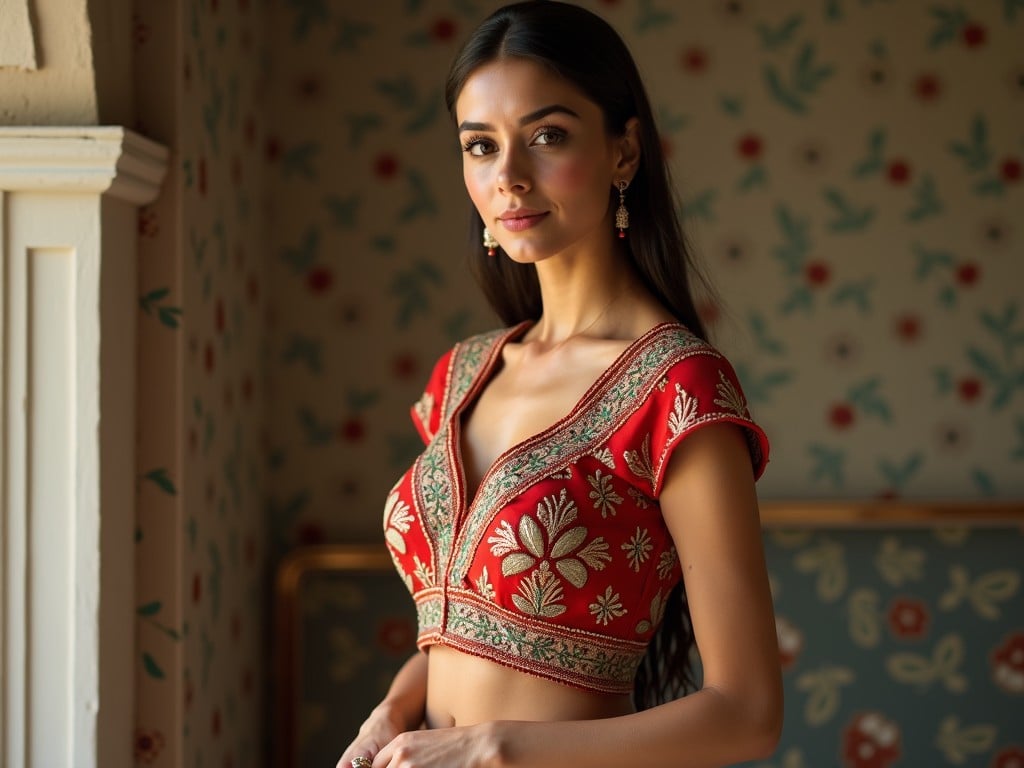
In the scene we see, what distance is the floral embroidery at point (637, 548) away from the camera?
1.42m

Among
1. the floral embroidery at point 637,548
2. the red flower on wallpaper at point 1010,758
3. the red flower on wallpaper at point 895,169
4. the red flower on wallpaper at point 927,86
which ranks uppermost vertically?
Answer: the red flower on wallpaper at point 927,86

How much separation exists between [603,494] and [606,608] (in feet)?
0.43

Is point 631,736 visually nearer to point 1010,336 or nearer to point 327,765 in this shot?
point 327,765

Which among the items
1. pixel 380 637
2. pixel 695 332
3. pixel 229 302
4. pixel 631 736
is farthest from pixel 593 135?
pixel 380 637

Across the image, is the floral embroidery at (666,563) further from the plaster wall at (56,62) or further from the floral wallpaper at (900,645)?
the floral wallpaper at (900,645)

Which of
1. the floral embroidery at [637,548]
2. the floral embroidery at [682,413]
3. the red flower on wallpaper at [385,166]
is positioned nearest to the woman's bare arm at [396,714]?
the floral embroidery at [637,548]

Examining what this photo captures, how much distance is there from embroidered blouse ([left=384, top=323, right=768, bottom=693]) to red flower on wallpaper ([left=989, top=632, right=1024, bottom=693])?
166 centimetres

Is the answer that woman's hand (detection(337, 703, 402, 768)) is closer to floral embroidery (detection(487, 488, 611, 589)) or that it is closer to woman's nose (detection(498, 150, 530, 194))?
floral embroidery (detection(487, 488, 611, 589))

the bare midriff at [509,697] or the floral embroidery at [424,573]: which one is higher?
the floral embroidery at [424,573]

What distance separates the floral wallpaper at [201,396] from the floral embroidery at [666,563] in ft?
2.98

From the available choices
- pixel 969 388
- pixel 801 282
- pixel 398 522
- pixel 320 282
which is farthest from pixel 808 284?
pixel 398 522

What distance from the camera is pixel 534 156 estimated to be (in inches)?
57.8

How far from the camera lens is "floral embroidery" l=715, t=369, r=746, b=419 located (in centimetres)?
138

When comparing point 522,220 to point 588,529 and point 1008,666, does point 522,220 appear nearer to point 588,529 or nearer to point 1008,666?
point 588,529
